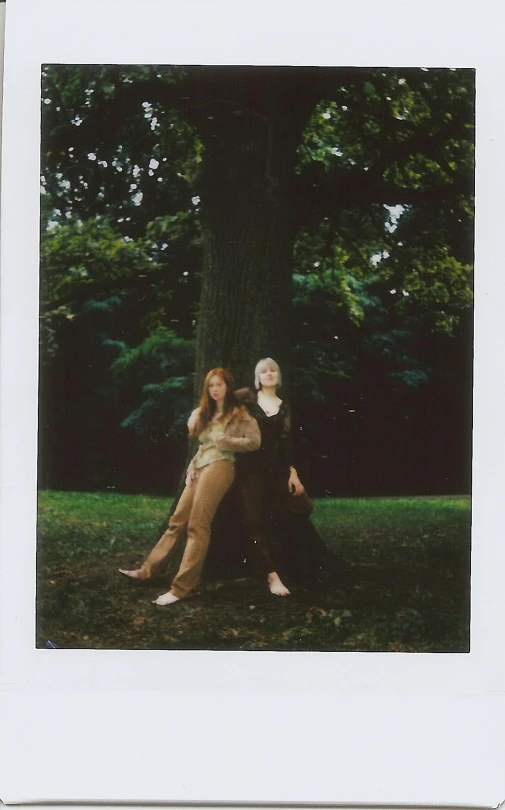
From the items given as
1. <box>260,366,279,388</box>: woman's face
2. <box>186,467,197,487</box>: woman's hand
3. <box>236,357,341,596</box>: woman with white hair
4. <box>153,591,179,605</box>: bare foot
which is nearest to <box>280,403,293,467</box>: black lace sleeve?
<box>236,357,341,596</box>: woman with white hair

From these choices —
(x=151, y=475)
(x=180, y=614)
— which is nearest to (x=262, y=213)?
(x=151, y=475)

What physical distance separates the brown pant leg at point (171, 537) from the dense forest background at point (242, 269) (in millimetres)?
139

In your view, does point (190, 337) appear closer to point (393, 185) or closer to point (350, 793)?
point (393, 185)

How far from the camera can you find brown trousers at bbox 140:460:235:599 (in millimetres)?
4867

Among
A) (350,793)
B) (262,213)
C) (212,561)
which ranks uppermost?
(262,213)

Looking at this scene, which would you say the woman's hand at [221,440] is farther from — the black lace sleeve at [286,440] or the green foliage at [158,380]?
the black lace sleeve at [286,440]

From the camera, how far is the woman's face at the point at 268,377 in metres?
4.89

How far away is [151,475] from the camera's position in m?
4.94

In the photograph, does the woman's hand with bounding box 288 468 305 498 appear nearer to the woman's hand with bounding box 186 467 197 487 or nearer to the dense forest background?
the dense forest background

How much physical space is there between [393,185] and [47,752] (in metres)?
4.62

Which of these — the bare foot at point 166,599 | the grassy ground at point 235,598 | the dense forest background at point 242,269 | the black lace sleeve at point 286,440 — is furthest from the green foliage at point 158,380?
the bare foot at point 166,599

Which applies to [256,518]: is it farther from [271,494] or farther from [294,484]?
[294,484]

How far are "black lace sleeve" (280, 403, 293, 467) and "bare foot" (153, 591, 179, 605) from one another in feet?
4.00

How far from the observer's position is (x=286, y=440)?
4.91 metres
